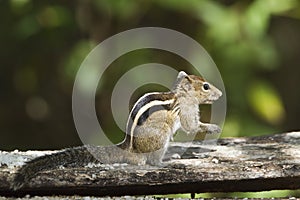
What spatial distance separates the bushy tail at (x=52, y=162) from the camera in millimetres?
1620

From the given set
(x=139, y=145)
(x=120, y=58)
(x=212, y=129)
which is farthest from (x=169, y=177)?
(x=120, y=58)

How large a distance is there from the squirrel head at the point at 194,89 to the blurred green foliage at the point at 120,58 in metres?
1.03

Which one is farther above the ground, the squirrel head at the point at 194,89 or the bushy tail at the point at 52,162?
the squirrel head at the point at 194,89

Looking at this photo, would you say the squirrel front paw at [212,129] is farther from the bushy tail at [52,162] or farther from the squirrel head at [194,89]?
the bushy tail at [52,162]

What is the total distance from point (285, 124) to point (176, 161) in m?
2.14

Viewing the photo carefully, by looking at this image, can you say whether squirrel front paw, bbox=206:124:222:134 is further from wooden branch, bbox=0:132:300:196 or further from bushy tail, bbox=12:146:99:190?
bushy tail, bbox=12:146:99:190

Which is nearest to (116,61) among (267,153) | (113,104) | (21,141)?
(113,104)

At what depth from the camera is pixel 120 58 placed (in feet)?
10.1

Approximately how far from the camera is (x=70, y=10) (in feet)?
11.0

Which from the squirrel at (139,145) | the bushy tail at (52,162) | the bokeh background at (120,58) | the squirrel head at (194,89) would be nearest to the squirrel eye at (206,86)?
the squirrel head at (194,89)

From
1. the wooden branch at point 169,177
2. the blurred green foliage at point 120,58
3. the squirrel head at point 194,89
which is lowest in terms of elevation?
the wooden branch at point 169,177

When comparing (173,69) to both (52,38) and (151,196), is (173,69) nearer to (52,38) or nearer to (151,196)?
(52,38)

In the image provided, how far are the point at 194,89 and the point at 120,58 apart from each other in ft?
4.10

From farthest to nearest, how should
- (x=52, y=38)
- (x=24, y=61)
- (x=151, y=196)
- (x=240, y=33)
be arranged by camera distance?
(x=24, y=61), (x=52, y=38), (x=240, y=33), (x=151, y=196)
